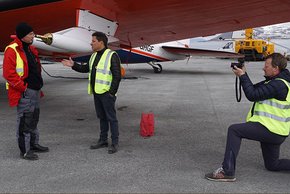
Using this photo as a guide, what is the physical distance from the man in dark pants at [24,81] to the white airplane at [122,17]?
948 millimetres

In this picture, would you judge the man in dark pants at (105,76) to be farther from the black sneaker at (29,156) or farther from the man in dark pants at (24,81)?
the black sneaker at (29,156)

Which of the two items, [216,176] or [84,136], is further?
[84,136]

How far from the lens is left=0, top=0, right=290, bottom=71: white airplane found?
6.00m

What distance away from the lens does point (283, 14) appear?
7.47 metres

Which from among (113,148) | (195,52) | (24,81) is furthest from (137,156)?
(195,52)

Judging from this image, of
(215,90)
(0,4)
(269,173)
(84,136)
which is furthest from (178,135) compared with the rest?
(215,90)

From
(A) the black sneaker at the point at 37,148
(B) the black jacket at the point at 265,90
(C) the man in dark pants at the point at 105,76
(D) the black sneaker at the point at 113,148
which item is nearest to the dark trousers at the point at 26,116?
(A) the black sneaker at the point at 37,148

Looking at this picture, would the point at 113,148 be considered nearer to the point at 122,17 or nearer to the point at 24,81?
the point at 24,81

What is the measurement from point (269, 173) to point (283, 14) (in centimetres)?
404

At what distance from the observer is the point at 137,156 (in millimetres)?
5402

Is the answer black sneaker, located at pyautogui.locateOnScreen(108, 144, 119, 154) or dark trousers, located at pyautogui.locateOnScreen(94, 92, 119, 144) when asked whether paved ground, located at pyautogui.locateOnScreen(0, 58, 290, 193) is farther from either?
dark trousers, located at pyautogui.locateOnScreen(94, 92, 119, 144)

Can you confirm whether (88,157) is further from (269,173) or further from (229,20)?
(229,20)

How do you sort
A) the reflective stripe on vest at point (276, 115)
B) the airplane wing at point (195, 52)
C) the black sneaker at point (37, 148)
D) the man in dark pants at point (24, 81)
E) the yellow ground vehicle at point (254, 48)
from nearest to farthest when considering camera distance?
the reflective stripe on vest at point (276, 115)
the man in dark pants at point (24, 81)
the black sneaker at point (37, 148)
the airplane wing at point (195, 52)
the yellow ground vehicle at point (254, 48)

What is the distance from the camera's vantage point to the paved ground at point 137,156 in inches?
167
